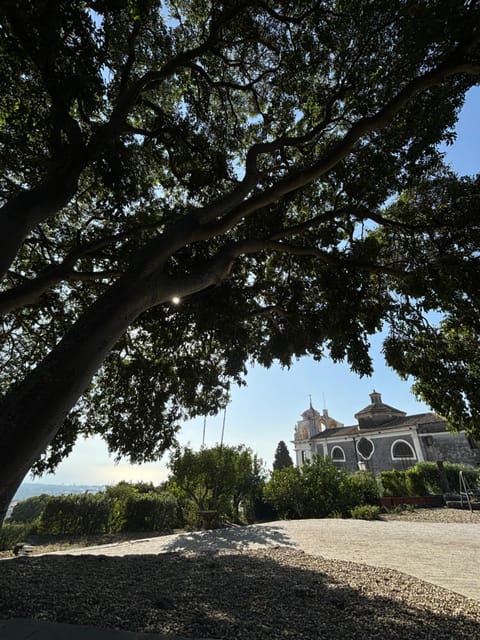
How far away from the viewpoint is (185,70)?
7203mm

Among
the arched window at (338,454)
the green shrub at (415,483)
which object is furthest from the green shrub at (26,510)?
the arched window at (338,454)

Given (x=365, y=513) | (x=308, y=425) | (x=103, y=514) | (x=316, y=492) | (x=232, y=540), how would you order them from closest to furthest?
(x=232, y=540), (x=365, y=513), (x=103, y=514), (x=316, y=492), (x=308, y=425)

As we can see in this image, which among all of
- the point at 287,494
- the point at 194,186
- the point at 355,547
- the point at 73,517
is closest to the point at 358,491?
the point at 287,494

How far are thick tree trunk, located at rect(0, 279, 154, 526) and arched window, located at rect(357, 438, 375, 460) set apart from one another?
37073 mm

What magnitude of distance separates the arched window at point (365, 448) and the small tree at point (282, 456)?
10.1 meters

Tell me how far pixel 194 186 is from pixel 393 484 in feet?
61.9

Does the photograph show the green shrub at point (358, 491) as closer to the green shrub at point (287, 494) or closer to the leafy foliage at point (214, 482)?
the green shrub at point (287, 494)

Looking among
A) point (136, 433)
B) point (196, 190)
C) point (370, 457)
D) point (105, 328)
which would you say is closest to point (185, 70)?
point (196, 190)

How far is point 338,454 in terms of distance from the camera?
38.1 meters

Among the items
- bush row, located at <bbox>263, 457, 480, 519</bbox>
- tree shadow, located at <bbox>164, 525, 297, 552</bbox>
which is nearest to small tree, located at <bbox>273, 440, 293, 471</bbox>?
bush row, located at <bbox>263, 457, 480, 519</bbox>

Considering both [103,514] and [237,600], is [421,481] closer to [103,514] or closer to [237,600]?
[103,514]

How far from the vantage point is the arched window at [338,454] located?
37375mm

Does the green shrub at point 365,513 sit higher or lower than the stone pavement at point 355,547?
higher

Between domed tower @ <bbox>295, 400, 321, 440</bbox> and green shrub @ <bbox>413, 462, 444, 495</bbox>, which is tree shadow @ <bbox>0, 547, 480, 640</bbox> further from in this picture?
domed tower @ <bbox>295, 400, 321, 440</bbox>
